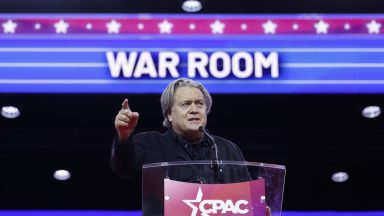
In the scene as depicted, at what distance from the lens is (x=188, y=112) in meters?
2.12

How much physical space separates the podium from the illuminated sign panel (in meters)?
2.92

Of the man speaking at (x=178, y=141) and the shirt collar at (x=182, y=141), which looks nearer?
the man speaking at (x=178, y=141)

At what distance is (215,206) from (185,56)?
3.08 meters

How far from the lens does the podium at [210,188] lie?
1676 millimetres

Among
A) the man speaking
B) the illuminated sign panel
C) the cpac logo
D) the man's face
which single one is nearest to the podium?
the cpac logo

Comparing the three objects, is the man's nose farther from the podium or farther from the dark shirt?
the podium

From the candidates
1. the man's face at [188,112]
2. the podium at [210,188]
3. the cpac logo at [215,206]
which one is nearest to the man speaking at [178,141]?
the man's face at [188,112]

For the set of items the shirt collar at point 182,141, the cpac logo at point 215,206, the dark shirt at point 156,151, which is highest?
the shirt collar at point 182,141

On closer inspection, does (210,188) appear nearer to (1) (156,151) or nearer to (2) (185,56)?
(1) (156,151)

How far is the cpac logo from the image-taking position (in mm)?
1670

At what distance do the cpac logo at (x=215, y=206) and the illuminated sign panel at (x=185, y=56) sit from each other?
303 cm

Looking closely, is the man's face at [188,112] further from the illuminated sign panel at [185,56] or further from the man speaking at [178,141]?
the illuminated sign panel at [185,56]

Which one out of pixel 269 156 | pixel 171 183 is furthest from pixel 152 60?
pixel 171 183

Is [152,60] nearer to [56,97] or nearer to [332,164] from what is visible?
[56,97]
